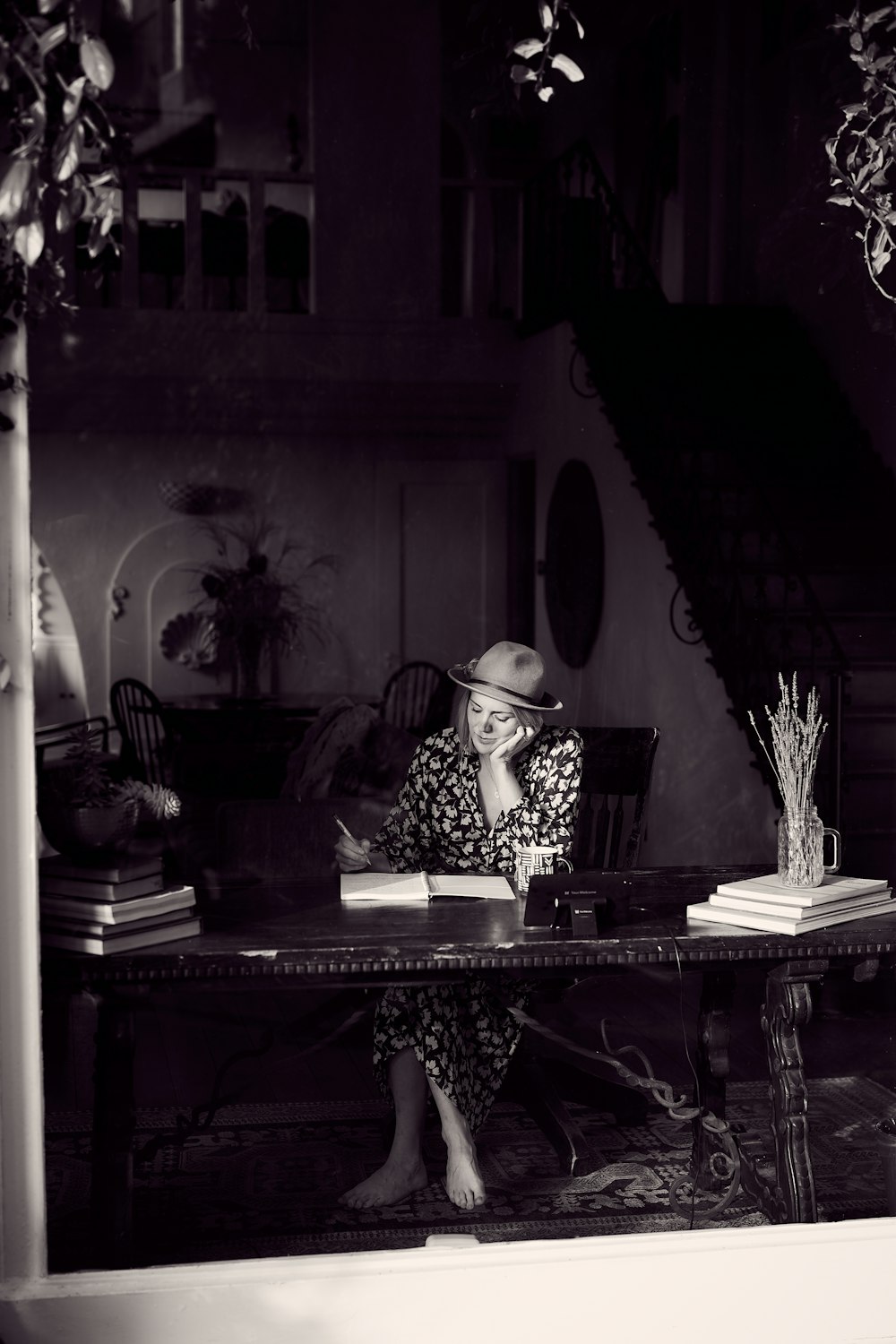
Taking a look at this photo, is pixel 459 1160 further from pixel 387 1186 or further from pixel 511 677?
pixel 511 677

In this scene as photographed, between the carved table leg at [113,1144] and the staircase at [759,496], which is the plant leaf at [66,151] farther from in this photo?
the staircase at [759,496]

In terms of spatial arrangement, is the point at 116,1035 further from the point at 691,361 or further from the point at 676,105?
the point at 676,105

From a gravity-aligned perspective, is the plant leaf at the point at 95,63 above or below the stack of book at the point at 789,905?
above

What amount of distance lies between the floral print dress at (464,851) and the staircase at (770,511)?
2.39 meters

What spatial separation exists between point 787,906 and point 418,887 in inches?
32.5

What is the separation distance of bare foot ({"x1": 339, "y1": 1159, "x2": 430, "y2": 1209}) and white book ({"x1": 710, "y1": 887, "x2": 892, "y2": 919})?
1.05 metres

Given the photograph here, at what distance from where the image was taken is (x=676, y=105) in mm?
9492

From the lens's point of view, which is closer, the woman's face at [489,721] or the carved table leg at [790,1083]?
the carved table leg at [790,1083]

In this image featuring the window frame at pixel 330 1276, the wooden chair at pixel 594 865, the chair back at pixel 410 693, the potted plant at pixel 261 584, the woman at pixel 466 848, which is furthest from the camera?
the potted plant at pixel 261 584

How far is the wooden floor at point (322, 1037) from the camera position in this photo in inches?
179

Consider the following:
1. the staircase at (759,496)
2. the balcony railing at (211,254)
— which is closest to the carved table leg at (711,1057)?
the staircase at (759,496)

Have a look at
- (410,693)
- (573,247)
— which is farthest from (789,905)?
(573,247)

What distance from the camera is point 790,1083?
3295 millimetres

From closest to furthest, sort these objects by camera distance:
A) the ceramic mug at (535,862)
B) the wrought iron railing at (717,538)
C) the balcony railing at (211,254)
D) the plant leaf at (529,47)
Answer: the plant leaf at (529,47), the ceramic mug at (535,862), the wrought iron railing at (717,538), the balcony railing at (211,254)
